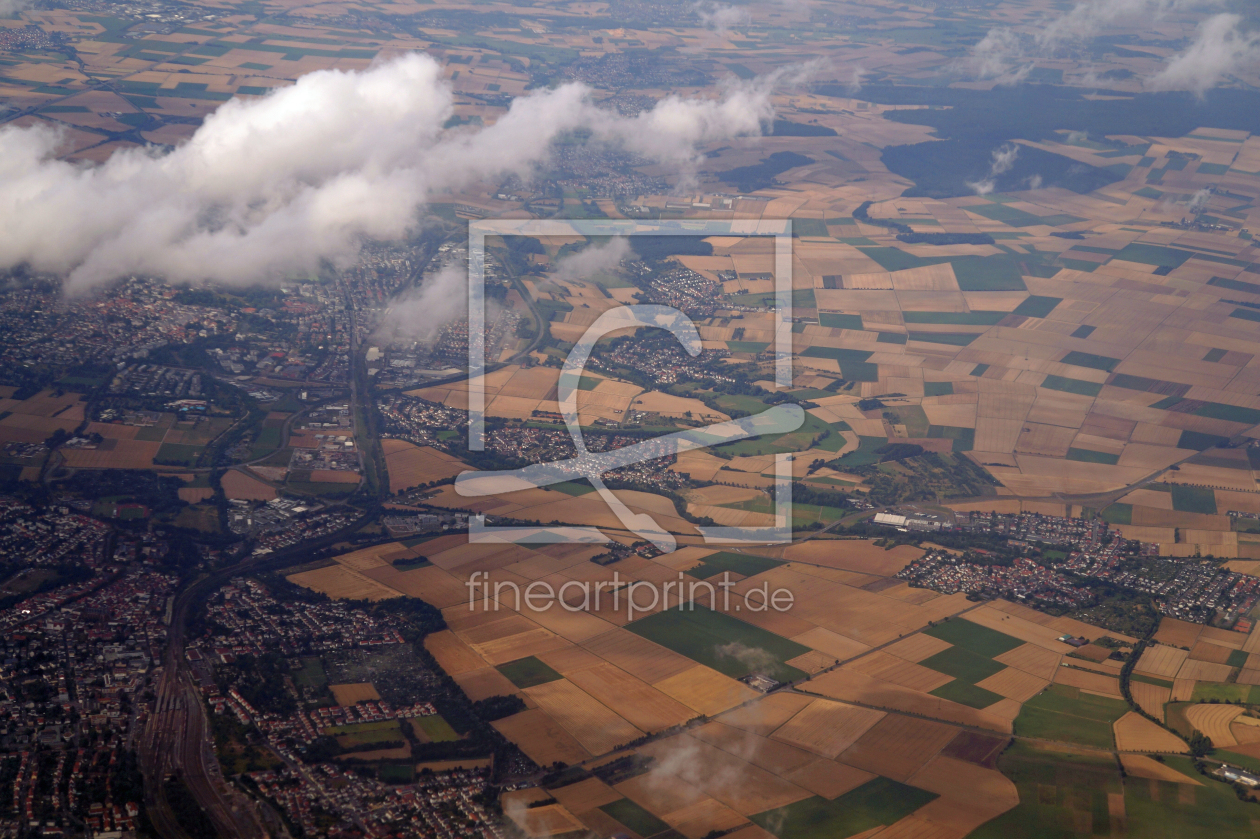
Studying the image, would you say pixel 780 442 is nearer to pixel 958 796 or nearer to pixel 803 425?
pixel 803 425

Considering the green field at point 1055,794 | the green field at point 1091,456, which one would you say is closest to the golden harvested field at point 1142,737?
the green field at point 1055,794

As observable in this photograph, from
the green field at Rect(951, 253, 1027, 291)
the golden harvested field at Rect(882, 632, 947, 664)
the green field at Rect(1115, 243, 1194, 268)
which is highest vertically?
the green field at Rect(1115, 243, 1194, 268)

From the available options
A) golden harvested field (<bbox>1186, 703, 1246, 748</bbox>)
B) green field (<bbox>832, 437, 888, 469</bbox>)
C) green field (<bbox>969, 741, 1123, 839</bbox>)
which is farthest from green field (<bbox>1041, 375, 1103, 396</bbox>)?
green field (<bbox>969, 741, 1123, 839</bbox>)

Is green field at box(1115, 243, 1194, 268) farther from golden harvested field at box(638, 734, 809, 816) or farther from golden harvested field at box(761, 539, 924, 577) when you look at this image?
golden harvested field at box(638, 734, 809, 816)

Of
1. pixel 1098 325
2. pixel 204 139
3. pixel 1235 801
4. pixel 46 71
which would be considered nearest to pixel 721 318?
pixel 1098 325

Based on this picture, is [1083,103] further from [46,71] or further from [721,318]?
[46,71]

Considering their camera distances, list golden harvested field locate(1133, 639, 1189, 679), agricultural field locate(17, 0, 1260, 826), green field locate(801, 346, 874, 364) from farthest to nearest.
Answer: green field locate(801, 346, 874, 364)
golden harvested field locate(1133, 639, 1189, 679)
agricultural field locate(17, 0, 1260, 826)
